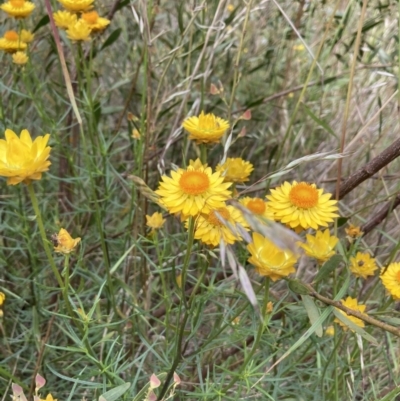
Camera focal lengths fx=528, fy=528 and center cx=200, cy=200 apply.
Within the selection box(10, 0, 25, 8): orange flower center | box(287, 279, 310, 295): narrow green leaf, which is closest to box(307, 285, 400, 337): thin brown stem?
box(287, 279, 310, 295): narrow green leaf

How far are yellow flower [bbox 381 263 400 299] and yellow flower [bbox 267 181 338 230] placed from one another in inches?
5.4

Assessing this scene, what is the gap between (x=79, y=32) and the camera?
0.98m

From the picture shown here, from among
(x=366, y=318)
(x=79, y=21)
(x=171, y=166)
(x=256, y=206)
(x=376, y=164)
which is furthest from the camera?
(x=79, y=21)

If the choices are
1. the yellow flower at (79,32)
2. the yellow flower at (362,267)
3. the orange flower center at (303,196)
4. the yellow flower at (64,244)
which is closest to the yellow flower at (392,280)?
the yellow flower at (362,267)

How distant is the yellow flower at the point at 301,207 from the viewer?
2.11 ft

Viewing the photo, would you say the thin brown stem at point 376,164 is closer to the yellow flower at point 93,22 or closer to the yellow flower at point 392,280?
the yellow flower at point 392,280

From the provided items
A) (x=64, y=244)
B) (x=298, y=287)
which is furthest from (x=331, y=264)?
(x=64, y=244)

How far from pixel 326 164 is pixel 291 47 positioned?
36 centimetres

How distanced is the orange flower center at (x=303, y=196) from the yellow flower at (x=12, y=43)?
27.2 inches

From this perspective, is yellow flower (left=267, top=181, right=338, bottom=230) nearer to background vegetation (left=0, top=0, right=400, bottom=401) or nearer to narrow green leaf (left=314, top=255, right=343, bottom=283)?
narrow green leaf (left=314, top=255, right=343, bottom=283)

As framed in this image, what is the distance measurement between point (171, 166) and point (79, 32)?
0.31 meters

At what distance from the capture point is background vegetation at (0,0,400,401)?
90 centimetres

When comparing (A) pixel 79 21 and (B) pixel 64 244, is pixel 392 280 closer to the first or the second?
(B) pixel 64 244

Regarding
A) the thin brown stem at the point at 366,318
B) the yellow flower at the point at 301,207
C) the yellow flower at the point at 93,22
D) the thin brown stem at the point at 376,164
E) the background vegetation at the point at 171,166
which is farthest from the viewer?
the yellow flower at the point at 93,22
